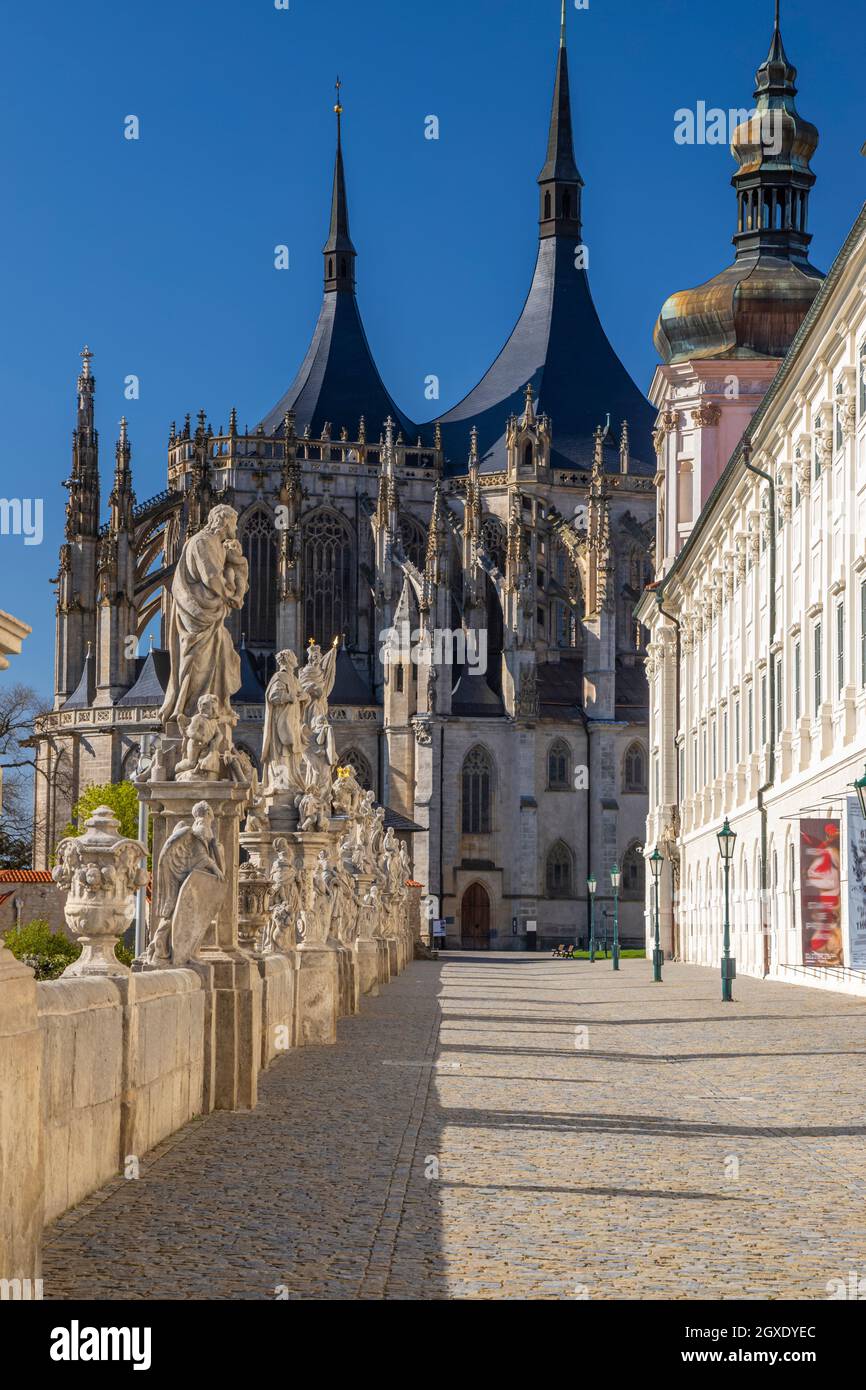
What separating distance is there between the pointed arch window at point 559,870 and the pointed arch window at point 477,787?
3.17 m

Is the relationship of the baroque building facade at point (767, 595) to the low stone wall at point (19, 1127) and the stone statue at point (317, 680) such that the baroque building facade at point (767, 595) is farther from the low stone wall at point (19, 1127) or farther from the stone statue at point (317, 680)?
the low stone wall at point (19, 1127)

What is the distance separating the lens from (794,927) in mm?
38844

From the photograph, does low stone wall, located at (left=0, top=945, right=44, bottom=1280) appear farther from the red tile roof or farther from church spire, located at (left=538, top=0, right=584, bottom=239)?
church spire, located at (left=538, top=0, right=584, bottom=239)

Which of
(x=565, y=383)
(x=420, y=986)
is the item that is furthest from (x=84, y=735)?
(x=420, y=986)

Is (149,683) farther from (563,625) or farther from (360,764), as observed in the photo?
(563,625)

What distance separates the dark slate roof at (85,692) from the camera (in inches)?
3620

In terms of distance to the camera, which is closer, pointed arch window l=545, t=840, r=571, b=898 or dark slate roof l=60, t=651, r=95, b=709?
pointed arch window l=545, t=840, r=571, b=898

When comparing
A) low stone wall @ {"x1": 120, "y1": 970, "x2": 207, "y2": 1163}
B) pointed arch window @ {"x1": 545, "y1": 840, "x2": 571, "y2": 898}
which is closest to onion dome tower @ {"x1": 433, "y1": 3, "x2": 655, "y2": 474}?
pointed arch window @ {"x1": 545, "y1": 840, "x2": 571, "y2": 898}

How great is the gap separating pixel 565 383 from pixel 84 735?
3219 cm

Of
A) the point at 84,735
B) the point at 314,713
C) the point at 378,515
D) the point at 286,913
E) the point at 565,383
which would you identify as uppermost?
the point at 565,383

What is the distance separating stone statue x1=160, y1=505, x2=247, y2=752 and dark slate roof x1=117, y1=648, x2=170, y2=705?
241 feet

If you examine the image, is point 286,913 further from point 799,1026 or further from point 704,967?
point 704,967

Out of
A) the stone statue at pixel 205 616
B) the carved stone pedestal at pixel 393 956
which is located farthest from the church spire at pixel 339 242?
the stone statue at pixel 205 616

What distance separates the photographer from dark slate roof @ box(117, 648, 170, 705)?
3551 inches
